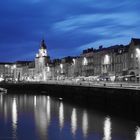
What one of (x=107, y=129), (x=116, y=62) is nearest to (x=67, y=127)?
(x=107, y=129)

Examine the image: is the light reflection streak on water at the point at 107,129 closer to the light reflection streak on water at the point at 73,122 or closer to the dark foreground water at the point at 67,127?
the dark foreground water at the point at 67,127

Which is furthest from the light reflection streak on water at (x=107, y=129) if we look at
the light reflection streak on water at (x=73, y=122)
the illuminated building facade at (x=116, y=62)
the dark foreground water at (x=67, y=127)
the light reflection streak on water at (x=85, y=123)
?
the illuminated building facade at (x=116, y=62)

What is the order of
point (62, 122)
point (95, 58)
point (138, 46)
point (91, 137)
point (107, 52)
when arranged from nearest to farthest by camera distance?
1. point (91, 137)
2. point (62, 122)
3. point (138, 46)
4. point (107, 52)
5. point (95, 58)

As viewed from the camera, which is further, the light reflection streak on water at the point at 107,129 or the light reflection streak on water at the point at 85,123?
the light reflection streak on water at the point at 85,123

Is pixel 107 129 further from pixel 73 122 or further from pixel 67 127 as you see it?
pixel 73 122

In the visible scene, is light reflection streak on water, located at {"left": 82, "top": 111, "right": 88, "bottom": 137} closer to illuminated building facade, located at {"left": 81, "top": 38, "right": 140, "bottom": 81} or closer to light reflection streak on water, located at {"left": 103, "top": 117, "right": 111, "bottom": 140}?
light reflection streak on water, located at {"left": 103, "top": 117, "right": 111, "bottom": 140}

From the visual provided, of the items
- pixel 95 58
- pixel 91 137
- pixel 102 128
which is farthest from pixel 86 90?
pixel 95 58

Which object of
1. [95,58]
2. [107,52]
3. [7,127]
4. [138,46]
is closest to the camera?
[7,127]

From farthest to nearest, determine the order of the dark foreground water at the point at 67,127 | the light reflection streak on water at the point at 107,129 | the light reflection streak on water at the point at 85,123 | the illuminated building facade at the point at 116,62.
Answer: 1. the illuminated building facade at the point at 116,62
2. the light reflection streak on water at the point at 85,123
3. the dark foreground water at the point at 67,127
4. the light reflection streak on water at the point at 107,129

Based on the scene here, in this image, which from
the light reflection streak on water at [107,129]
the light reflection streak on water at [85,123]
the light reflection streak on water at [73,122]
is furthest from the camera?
the light reflection streak on water at [73,122]

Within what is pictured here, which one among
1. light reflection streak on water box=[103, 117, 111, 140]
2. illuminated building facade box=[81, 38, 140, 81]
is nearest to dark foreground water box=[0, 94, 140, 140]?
A: light reflection streak on water box=[103, 117, 111, 140]

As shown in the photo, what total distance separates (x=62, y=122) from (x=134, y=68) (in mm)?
69597

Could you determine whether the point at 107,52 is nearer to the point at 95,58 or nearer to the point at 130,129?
the point at 95,58

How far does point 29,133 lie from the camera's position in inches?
2135
